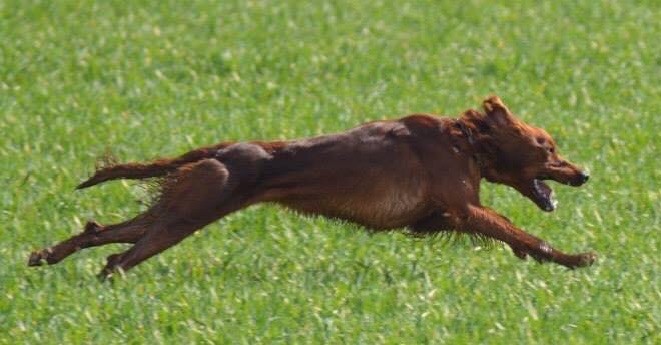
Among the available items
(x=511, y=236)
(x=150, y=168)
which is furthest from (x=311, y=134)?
(x=511, y=236)

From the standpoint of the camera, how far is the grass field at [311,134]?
6.32 meters

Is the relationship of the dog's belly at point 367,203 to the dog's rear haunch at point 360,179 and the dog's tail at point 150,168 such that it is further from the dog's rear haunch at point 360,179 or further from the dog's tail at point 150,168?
the dog's tail at point 150,168

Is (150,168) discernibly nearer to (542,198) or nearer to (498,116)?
(498,116)

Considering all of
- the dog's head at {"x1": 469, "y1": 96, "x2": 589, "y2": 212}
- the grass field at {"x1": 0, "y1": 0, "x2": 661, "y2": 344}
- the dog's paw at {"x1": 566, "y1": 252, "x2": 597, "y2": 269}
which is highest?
the dog's head at {"x1": 469, "y1": 96, "x2": 589, "y2": 212}

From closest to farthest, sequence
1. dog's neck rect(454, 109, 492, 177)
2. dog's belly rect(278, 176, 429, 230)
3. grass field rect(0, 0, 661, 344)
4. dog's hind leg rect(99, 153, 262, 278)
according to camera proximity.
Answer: grass field rect(0, 0, 661, 344), dog's hind leg rect(99, 153, 262, 278), dog's belly rect(278, 176, 429, 230), dog's neck rect(454, 109, 492, 177)

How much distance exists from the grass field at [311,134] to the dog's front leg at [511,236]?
0.22ft

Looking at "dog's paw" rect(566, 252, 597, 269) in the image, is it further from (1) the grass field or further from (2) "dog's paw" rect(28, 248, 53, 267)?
(2) "dog's paw" rect(28, 248, 53, 267)

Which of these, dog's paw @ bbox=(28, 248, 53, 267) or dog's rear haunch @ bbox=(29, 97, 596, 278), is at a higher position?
dog's rear haunch @ bbox=(29, 97, 596, 278)

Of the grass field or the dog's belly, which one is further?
the dog's belly

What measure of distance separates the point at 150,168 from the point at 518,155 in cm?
166

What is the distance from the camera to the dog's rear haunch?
268 inches

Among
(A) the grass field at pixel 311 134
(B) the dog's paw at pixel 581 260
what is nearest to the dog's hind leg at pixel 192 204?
(A) the grass field at pixel 311 134

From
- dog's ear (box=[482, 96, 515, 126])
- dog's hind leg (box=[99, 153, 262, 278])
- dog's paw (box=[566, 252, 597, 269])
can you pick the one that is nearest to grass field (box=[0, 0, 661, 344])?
dog's paw (box=[566, 252, 597, 269])

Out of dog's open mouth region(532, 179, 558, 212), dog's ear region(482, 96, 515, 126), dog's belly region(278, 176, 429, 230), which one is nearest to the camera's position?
dog's belly region(278, 176, 429, 230)
